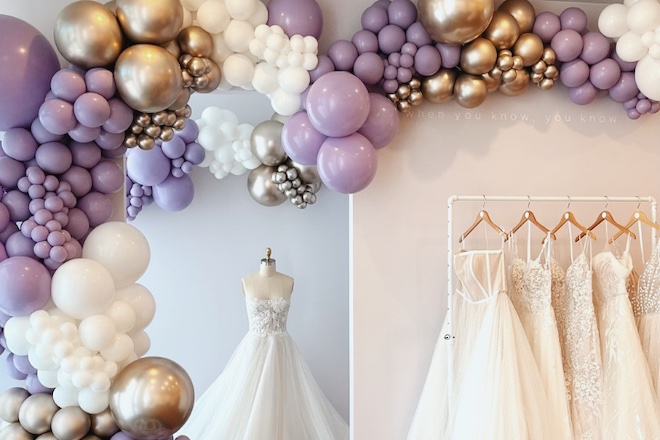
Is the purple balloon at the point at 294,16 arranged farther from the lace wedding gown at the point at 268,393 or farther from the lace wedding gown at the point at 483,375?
the lace wedding gown at the point at 268,393

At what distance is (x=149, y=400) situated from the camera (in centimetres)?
195

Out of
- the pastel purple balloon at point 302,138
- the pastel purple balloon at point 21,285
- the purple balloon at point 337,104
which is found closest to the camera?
the pastel purple balloon at point 21,285

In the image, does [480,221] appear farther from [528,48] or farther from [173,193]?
[173,193]

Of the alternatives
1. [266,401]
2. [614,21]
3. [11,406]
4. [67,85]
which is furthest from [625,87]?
[11,406]

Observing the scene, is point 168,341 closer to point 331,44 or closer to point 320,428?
→ point 320,428

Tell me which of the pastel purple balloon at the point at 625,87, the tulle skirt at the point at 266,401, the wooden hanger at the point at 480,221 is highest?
the pastel purple balloon at the point at 625,87

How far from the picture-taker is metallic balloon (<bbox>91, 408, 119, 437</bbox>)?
6.68ft

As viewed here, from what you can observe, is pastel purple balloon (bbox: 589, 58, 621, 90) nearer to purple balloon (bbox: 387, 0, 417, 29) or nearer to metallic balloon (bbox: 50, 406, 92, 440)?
purple balloon (bbox: 387, 0, 417, 29)

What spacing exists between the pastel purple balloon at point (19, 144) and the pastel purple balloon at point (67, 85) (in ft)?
0.50

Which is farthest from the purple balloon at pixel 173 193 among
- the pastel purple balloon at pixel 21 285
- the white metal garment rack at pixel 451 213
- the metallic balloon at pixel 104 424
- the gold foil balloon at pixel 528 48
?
the gold foil balloon at pixel 528 48

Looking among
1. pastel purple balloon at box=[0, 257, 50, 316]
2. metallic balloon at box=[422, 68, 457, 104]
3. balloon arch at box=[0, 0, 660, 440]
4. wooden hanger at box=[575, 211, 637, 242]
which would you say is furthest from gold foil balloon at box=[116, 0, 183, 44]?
wooden hanger at box=[575, 211, 637, 242]

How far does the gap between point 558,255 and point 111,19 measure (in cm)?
171

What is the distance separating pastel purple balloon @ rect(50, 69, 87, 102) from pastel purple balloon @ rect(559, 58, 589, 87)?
158 centimetres

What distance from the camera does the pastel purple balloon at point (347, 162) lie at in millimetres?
2201
